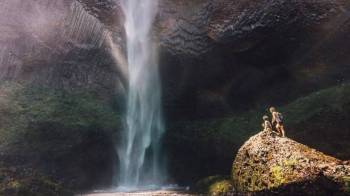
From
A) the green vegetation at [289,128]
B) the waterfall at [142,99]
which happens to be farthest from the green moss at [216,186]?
the waterfall at [142,99]

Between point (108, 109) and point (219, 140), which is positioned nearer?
point (219, 140)

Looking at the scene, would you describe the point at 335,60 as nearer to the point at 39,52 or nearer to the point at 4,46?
the point at 39,52

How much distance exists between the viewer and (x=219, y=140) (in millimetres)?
24656

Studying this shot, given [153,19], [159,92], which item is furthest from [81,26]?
[159,92]

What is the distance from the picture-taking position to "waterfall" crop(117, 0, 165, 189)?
2604 centimetres

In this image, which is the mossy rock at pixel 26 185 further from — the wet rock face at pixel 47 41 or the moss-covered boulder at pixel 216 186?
the wet rock face at pixel 47 41

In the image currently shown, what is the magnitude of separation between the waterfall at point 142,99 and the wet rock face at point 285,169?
12540 millimetres

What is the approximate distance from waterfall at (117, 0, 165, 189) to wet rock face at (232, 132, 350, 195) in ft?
41.1

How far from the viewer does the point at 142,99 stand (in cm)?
2689

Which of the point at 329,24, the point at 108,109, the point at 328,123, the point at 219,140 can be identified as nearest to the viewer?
the point at 328,123

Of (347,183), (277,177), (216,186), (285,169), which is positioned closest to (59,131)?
(216,186)

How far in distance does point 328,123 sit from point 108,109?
1456cm

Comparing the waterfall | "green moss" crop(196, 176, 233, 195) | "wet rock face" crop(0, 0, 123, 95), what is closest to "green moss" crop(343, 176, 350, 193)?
A: "green moss" crop(196, 176, 233, 195)

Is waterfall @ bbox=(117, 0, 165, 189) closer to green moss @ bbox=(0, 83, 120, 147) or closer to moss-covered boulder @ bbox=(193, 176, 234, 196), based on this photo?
green moss @ bbox=(0, 83, 120, 147)
